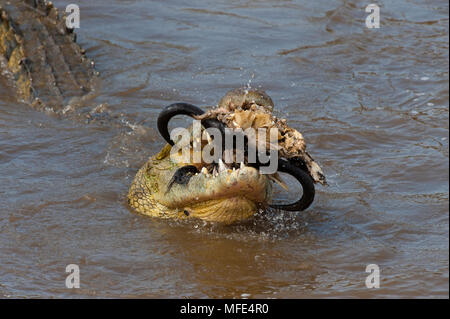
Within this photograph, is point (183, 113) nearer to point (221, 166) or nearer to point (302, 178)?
point (221, 166)

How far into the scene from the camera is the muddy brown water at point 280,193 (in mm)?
3713

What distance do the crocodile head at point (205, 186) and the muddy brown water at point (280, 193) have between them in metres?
0.17

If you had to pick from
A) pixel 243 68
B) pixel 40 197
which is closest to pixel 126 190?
pixel 40 197

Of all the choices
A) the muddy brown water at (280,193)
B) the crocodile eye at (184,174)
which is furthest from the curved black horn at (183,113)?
the muddy brown water at (280,193)

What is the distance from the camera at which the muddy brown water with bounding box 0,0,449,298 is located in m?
3.71

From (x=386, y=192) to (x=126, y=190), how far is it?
1783mm

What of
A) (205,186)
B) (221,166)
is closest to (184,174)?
(205,186)

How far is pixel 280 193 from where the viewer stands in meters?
4.94

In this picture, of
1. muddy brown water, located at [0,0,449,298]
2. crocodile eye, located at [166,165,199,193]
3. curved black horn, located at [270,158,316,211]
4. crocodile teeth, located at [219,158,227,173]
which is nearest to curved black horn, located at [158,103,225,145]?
crocodile teeth, located at [219,158,227,173]

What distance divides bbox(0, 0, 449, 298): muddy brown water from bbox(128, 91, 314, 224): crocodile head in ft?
0.55

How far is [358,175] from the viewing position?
16.8 feet

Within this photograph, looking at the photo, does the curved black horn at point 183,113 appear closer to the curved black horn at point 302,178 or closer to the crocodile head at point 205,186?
the crocodile head at point 205,186
